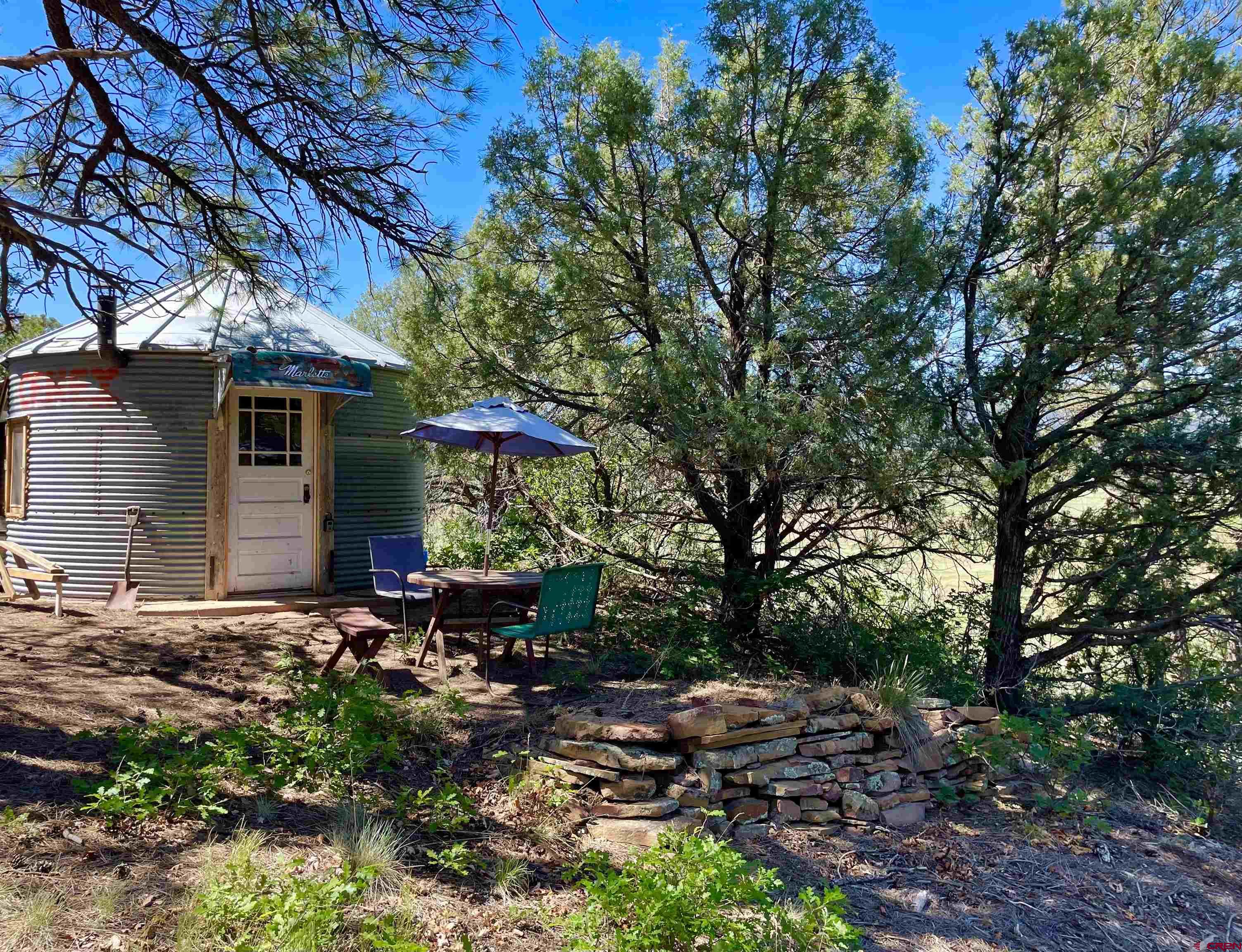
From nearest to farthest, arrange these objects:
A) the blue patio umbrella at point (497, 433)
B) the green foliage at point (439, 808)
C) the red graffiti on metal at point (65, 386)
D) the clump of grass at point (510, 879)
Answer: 1. the clump of grass at point (510, 879)
2. the green foliage at point (439, 808)
3. the blue patio umbrella at point (497, 433)
4. the red graffiti on metal at point (65, 386)

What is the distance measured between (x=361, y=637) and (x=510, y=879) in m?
2.56

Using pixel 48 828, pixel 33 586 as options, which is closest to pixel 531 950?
pixel 48 828

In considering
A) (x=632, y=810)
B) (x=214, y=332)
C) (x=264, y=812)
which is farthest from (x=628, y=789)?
(x=214, y=332)

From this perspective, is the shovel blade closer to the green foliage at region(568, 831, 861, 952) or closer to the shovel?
Answer: the shovel

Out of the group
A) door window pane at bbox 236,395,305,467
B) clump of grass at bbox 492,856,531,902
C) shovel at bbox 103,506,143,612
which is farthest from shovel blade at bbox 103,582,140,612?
clump of grass at bbox 492,856,531,902

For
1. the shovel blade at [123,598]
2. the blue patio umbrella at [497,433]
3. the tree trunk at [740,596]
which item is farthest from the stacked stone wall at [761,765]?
the shovel blade at [123,598]

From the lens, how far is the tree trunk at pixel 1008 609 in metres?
7.89

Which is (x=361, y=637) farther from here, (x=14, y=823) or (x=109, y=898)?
(x=109, y=898)

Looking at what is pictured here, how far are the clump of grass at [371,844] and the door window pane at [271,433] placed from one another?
5.89 meters

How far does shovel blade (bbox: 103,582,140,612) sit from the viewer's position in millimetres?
8383

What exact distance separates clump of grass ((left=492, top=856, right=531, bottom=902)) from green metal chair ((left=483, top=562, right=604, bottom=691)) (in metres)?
2.19

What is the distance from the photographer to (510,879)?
12.9ft

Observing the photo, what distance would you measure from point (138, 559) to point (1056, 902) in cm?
850

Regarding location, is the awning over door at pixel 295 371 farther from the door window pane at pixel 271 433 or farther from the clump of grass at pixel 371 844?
the clump of grass at pixel 371 844
